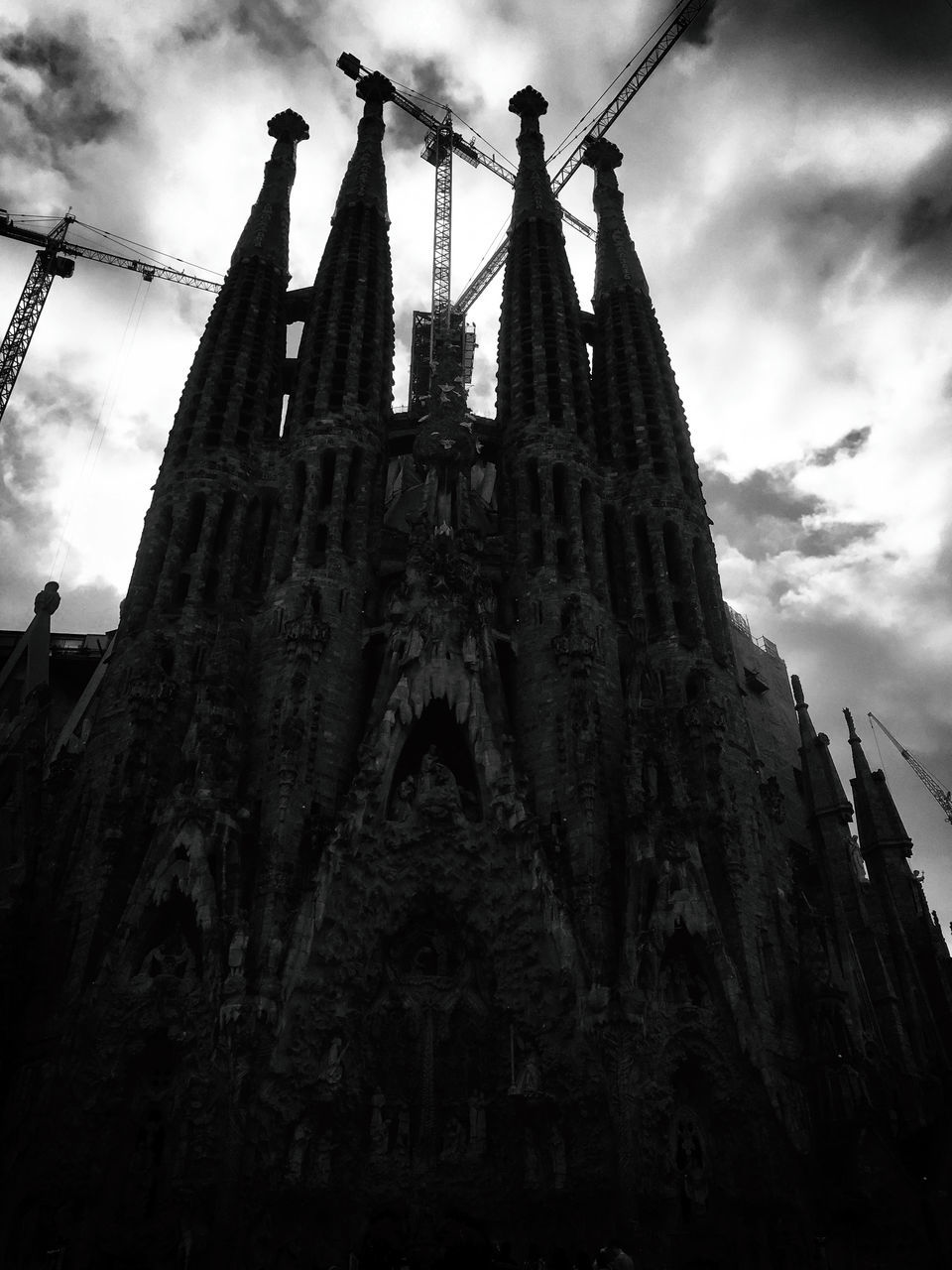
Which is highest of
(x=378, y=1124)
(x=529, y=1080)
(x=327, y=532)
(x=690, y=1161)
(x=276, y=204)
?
(x=276, y=204)

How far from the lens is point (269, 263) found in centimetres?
4225

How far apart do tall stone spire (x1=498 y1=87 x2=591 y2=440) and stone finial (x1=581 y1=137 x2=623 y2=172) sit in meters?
A: 4.06

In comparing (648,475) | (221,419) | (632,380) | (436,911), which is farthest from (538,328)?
(436,911)

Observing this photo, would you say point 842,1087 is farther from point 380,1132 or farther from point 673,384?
point 673,384

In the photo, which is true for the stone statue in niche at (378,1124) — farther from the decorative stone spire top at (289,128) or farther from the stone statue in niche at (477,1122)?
the decorative stone spire top at (289,128)

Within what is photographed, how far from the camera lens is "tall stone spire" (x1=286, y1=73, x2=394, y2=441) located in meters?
37.5

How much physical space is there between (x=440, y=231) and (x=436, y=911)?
168 feet

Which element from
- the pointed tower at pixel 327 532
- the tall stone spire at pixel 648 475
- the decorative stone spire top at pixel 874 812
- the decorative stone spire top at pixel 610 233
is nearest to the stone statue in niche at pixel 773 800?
the tall stone spire at pixel 648 475

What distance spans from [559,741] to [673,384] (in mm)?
18521

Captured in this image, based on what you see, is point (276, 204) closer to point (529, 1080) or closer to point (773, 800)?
point (773, 800)

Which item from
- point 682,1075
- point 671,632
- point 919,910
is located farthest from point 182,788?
point 919,910

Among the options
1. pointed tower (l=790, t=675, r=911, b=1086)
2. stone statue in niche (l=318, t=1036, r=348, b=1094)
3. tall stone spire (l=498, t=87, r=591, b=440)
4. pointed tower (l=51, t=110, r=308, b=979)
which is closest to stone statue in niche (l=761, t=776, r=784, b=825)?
pointed tower (l=790, t=675, r=911, b=1086)

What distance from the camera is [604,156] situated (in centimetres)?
5259

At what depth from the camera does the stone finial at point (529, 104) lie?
53.8 metres
